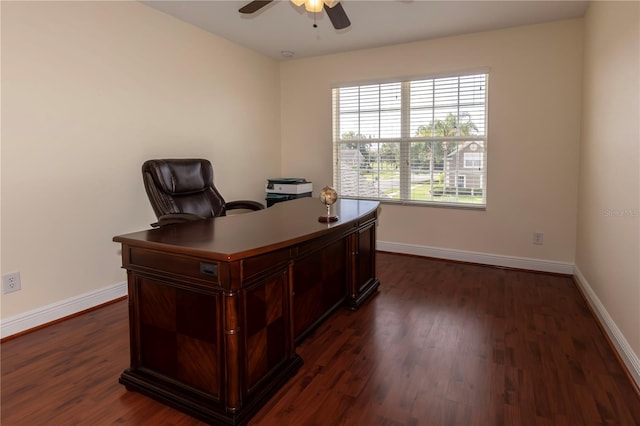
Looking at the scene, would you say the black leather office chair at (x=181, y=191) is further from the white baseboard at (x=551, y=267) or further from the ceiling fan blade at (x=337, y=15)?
the white baseboard at (x=551, y=267)

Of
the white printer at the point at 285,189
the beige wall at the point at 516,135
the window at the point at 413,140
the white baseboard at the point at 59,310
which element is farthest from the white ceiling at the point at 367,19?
the white baseboard at the point at 59,310

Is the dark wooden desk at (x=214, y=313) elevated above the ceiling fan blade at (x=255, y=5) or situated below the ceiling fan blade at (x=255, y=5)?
below

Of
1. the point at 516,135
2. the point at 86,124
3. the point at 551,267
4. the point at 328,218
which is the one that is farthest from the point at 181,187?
the point at 551,267

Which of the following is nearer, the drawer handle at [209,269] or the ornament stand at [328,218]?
the drawer handle at [209,269]

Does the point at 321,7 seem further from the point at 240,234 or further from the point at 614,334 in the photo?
the point at 614,334

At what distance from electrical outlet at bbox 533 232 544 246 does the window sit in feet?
1.89

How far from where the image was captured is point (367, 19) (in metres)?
3.56

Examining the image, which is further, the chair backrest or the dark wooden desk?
the chair backrest

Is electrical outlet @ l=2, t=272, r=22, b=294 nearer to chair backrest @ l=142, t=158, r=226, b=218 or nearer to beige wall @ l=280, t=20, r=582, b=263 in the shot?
chair backrest @ l=142, t=158, r=226, b=218

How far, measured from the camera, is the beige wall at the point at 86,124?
98.7 inches

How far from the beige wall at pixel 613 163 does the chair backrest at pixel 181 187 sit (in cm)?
280

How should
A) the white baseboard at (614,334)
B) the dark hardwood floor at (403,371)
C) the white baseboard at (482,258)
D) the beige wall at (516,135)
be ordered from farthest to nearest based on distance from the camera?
the white baseboard at (482,258), the beige wall at (516,135), the white baseboard at (614,334), the dark hardwood floor at (403,371)

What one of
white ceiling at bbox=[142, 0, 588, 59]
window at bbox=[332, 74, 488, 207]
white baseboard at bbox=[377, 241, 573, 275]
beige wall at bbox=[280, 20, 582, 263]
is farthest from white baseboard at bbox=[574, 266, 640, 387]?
white ceiling at bbox=[142, 0, 588, 59]

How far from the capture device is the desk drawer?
A: 159 centimetres
